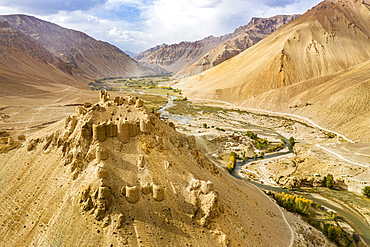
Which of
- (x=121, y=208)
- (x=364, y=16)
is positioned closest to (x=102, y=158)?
(x=121, y=208)

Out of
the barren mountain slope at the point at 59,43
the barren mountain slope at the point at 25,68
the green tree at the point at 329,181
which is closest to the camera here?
the green tree at the point at 329,181

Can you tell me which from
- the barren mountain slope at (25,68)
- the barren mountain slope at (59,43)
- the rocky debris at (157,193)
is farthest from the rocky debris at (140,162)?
the barren mountain slope at (59,43)

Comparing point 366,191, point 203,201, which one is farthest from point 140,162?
point 366,191

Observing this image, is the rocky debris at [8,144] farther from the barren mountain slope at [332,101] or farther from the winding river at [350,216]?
the barren mountain slope at [332,101]

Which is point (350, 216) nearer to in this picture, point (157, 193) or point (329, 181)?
point (329, 181)

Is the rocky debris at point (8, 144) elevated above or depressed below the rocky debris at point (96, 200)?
above

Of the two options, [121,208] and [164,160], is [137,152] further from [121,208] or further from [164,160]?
[121,208]
